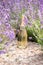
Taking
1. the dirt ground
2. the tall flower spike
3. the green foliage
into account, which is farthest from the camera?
the tall flower spike

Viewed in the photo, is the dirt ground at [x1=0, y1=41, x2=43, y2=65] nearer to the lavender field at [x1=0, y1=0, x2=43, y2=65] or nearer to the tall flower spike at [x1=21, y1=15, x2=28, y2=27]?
the lavender field at [x1=0, y1=0, x2=43, y2=65]

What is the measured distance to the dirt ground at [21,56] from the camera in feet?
9.80

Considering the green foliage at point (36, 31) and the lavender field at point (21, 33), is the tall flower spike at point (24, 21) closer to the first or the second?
the lavender field at point (21, 33)

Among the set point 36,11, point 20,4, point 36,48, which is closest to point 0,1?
point 20,4

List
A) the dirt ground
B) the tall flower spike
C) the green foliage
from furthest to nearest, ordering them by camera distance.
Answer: the tall flower spike → the green foliage → the dirt ground

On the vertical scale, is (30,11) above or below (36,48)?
above

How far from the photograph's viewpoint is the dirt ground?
2.99 metres

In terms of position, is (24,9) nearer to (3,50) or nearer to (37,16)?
(37,16)

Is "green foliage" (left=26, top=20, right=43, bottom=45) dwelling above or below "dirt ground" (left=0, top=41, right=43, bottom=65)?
above

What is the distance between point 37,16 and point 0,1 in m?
0.66

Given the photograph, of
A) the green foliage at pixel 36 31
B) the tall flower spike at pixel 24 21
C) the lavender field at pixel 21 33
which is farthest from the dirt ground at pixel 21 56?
the tall flower spike at pixel 24 21

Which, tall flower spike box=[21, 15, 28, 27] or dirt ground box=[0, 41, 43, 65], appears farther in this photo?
tall flower spike box=[21, 15, 28, 27]

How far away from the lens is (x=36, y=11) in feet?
12.6

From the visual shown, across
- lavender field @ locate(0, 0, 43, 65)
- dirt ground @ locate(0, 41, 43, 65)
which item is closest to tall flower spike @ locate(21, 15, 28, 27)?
lavender field @ locate(0, 0, 43, 65)
